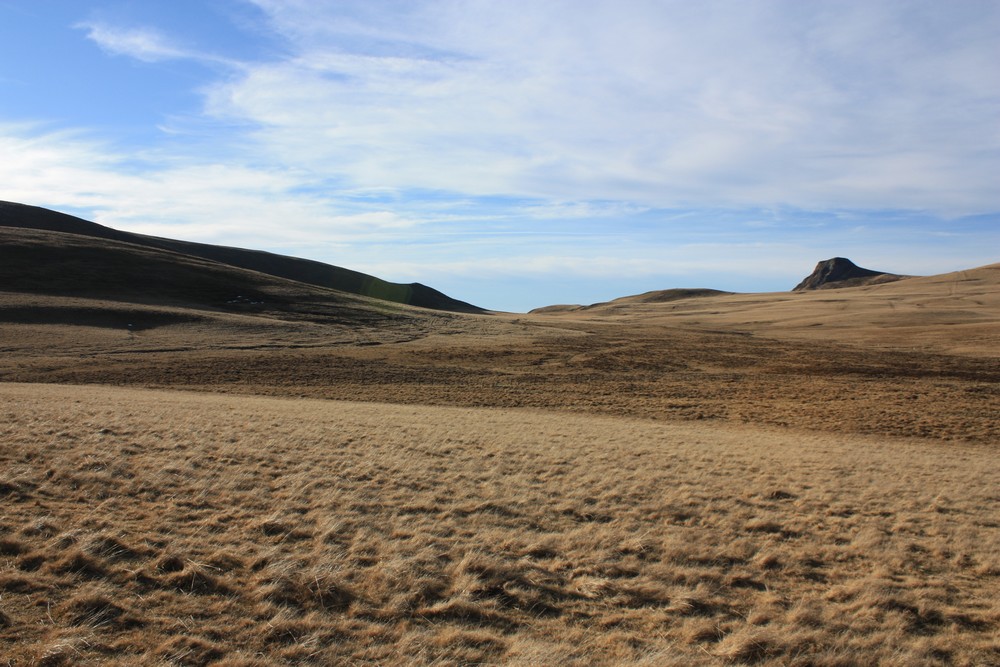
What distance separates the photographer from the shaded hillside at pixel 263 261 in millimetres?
117312

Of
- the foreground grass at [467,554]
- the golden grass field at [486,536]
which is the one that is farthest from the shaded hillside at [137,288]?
the foreground grass at [467,554]

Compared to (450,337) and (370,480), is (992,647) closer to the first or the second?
(370,480)

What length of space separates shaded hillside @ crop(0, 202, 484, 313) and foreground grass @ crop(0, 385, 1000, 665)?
11368cm

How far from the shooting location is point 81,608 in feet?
19.0

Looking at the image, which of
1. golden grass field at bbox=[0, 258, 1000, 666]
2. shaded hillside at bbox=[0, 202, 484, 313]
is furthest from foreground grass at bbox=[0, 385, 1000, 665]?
shaded hillside at bbox=[0, 202, 484, 313]

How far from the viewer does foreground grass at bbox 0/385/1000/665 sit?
5773mm

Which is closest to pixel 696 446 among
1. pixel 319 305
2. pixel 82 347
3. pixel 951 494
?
pixel 951 494

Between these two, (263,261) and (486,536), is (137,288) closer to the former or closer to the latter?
(486,536)

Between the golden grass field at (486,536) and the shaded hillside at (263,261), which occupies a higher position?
the shaded hillside at (263,261)

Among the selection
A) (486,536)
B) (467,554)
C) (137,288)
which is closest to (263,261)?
(137,288)

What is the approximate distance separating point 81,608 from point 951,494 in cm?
1357

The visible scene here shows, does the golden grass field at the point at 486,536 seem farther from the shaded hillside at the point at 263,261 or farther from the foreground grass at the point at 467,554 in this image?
the shaded hillside at the point at 263,261

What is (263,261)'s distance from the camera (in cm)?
14275

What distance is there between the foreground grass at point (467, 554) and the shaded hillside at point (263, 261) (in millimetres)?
113681
